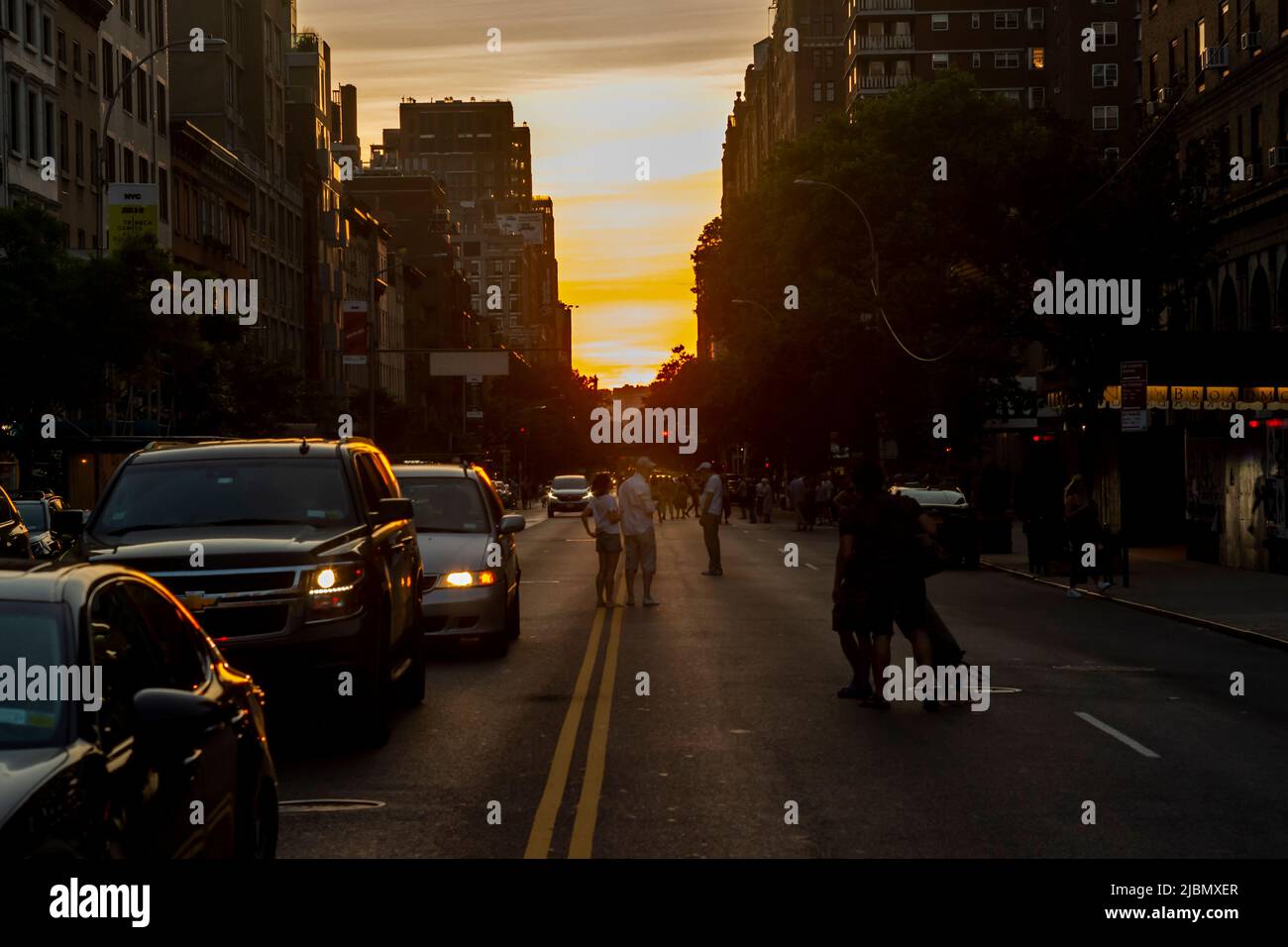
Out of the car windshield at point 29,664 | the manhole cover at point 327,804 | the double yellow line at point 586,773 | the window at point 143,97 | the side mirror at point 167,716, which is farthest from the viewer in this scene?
the window at point 143,97

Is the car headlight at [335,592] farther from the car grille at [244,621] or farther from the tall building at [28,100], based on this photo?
the tall building at [28,100]

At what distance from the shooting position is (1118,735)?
524 inches

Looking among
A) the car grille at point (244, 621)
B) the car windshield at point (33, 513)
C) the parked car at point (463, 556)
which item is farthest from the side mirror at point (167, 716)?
the car windshield at point (33, 513)

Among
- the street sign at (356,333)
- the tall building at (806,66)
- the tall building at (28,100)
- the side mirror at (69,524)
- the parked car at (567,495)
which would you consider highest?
the tall building at (806,66)

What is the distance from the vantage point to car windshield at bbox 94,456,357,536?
13023mm

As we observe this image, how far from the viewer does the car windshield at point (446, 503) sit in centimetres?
1964

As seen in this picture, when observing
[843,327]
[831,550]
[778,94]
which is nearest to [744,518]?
[843,327]

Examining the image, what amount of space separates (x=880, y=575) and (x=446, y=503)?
6.66m

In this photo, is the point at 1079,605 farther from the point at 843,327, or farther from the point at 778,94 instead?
the point at 778,94

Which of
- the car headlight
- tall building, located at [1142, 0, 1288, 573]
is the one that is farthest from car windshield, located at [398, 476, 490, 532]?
tall building, located at [1142, 0, 1288, 573]

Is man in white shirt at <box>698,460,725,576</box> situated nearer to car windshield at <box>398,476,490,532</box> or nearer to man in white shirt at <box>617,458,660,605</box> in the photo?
man in white shirt at <box>617,458,660,605</box>

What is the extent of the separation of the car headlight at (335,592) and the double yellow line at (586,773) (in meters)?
1.65

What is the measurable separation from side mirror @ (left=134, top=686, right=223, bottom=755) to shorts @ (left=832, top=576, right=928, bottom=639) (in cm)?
925

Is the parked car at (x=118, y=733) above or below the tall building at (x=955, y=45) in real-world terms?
below
